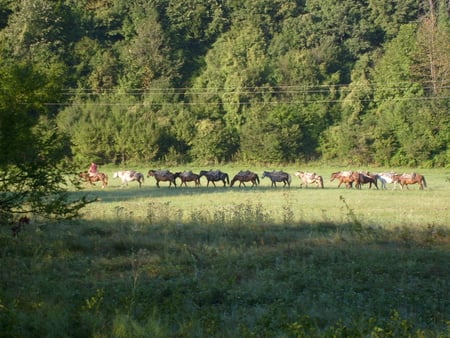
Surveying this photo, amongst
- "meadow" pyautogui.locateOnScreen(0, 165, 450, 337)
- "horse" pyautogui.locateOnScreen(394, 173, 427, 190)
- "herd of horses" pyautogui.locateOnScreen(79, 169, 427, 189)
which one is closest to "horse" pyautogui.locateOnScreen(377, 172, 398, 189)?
"herd of horses" pyautogui.locateOnScreen(79, 169, 427, 189)

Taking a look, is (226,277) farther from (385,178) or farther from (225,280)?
(385,178)

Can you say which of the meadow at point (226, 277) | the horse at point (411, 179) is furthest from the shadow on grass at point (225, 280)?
the horse at point (411, 179)

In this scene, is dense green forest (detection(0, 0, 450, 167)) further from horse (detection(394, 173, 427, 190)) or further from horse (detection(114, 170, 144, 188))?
horse (detection(394, 173, 427, 190))

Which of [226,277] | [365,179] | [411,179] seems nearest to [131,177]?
[365,179]

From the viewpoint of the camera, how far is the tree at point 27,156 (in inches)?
431

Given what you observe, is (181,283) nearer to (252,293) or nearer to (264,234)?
(252,293)

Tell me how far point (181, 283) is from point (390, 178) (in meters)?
→ 28.2

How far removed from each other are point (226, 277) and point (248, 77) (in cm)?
5589

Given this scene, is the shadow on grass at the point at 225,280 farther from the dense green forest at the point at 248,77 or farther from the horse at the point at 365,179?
the dense green forest at the point at 248,77

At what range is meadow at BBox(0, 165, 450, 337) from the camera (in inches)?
285

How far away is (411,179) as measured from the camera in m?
34.7

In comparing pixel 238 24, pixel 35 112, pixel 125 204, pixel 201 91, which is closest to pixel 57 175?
pixel 35 112

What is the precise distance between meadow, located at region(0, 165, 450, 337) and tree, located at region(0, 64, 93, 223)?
1130mm

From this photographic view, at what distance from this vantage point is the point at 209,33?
7406 centimetres
